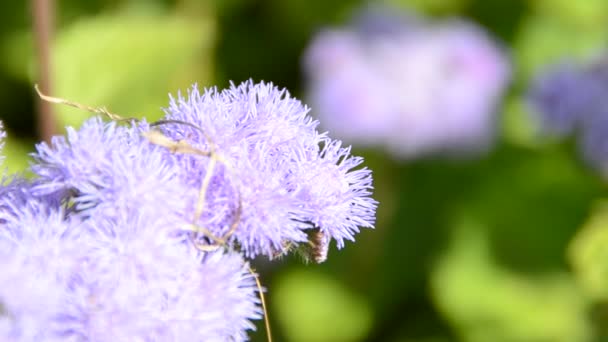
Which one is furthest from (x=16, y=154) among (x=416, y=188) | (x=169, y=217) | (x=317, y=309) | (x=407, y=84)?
(x=169, y=217)

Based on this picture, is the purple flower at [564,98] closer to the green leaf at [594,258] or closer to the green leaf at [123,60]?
the green leaf at [594,258]

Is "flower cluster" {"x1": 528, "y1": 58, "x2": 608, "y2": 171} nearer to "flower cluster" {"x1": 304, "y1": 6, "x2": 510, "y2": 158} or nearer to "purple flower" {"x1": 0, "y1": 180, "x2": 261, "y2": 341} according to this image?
"flower cluster" {"x1": 304, "y1": 6, "x2": 510, "y2": 158}

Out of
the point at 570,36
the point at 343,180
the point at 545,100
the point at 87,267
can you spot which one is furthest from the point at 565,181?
the point at 87,267

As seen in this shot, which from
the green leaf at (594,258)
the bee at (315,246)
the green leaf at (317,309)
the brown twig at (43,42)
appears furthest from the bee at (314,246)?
the green leaf at (317,309)

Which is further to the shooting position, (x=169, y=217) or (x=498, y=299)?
(x=498, y=299)

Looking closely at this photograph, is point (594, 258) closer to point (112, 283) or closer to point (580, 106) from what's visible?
point (580, 106)

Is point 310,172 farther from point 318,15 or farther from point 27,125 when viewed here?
point 318,15

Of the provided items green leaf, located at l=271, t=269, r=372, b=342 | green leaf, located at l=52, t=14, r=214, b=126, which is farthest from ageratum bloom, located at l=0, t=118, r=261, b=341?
green leaf, located at l=271, t=269, r=372, b=342
